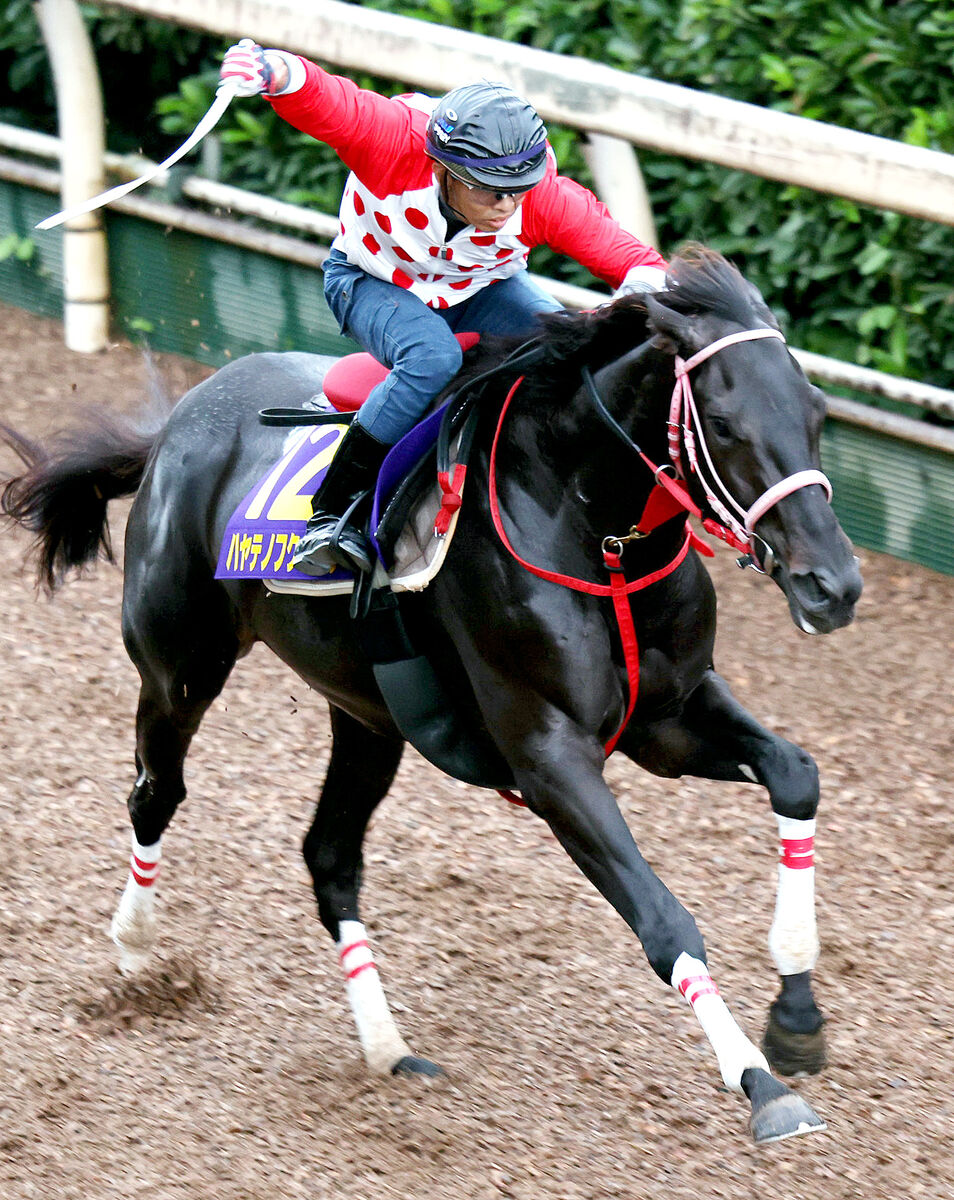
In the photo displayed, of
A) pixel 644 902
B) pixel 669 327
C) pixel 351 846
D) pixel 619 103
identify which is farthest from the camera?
pixel 619 103

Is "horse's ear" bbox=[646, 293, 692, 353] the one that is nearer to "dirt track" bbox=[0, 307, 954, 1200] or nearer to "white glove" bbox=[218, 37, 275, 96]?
"white glove" bbox=[218, 37, 275, 96]

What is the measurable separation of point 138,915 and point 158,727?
0.56 m

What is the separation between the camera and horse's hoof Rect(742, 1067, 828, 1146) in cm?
335

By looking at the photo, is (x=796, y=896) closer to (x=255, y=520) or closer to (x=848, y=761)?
(x=255, y=520)

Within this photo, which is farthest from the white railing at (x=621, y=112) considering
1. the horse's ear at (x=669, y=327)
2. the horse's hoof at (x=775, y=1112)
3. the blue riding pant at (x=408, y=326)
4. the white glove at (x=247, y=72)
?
the horse's hoof at (x=775, y=1112)

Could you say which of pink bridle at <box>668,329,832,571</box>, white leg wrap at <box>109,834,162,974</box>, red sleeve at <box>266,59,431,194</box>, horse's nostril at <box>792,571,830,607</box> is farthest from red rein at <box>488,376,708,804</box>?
white leg wrap at <box>109,834,162,974</box>

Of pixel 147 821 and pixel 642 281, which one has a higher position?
pixel 642 281

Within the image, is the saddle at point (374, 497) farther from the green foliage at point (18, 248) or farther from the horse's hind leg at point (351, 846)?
the green foliage at point (18, 248)

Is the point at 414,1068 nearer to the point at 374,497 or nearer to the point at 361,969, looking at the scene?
the point at 361,969

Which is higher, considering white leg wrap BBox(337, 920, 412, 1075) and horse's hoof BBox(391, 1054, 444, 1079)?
white leg wrap BBox(337, 920, 412, 1075)

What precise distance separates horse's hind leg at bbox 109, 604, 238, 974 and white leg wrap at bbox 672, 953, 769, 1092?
1.94 m

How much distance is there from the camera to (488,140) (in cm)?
362

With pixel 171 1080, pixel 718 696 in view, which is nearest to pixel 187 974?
pixel 171 1080

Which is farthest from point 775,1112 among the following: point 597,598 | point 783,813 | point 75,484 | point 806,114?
point 806,114
